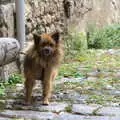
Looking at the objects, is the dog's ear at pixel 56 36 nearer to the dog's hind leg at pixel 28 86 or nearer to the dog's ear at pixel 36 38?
the dog's ear at pixel 36 38

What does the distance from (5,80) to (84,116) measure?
2.20 metres

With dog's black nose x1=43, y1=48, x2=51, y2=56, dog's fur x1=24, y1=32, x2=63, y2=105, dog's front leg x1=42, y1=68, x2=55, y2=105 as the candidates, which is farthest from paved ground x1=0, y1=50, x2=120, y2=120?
dog's black nose x1=43, y1=48, x2=51, y2=56

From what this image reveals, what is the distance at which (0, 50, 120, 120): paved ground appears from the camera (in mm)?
5523

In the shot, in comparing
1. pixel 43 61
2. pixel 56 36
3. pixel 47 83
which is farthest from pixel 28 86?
pixel 56 36

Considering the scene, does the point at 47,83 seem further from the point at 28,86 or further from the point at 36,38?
the point at 36,38

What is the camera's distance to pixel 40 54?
19.5 ft

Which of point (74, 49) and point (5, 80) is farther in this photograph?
point (74, 49)

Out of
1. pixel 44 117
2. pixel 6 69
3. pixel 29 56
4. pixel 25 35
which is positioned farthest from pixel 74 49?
pixel 44 117

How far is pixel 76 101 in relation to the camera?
20.8ft

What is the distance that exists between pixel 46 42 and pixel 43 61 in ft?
1.00

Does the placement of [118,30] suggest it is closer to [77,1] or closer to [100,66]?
[77,1]

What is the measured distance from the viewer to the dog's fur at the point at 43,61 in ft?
19.1

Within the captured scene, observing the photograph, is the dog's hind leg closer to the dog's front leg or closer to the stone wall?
the dog's front leg

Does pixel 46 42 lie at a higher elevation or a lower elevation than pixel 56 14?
lower
